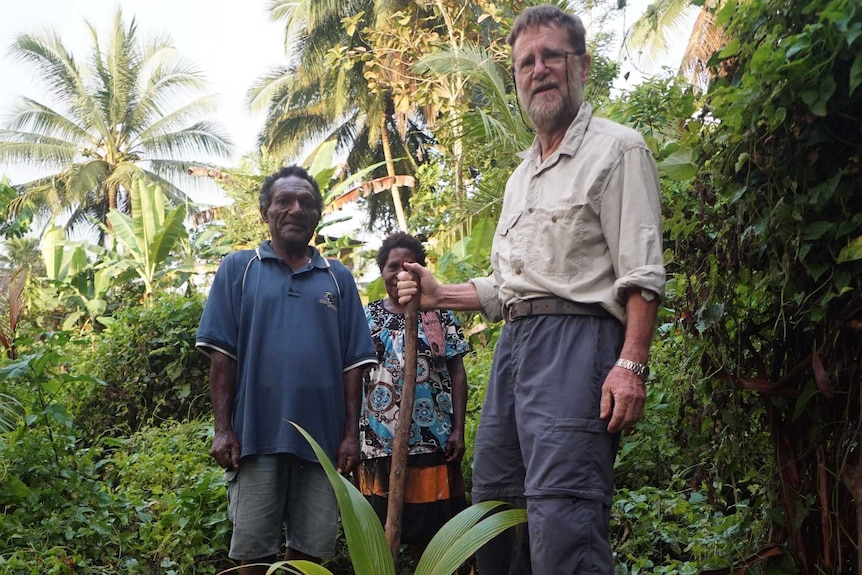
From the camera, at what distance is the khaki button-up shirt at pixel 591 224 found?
238cm

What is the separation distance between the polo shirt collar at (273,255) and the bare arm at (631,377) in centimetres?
171

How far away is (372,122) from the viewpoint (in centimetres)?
2241

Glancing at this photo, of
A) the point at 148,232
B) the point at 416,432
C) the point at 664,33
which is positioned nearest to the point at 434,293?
the point at 416,432

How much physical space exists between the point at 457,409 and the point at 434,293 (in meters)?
1.62

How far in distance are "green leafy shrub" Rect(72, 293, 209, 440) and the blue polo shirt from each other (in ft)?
13.4

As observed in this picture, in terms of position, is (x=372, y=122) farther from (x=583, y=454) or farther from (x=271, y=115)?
(x=583, y=454)

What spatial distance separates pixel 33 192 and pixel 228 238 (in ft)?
47.7

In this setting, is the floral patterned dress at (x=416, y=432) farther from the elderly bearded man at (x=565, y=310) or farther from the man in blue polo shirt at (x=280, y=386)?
the elderly bearded man at (x=565, y=310)

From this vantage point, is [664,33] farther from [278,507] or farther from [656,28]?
[278,507]

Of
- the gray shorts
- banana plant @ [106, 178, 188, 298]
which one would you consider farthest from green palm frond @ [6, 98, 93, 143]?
the gray shorts

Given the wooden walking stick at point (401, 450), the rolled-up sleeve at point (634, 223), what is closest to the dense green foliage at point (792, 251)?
the rolled-up sleeve at point (634, 223)

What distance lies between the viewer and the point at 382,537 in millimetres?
2330

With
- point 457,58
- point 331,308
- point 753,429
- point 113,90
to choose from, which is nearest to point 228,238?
point 457,58

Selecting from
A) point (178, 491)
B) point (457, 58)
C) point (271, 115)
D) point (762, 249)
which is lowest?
point (178, 491)
